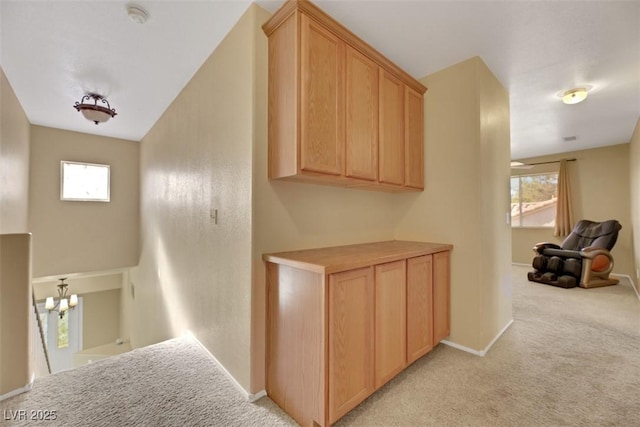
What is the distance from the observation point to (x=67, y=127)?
13.5 feet

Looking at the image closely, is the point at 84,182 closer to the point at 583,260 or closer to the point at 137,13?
the point at 137,13

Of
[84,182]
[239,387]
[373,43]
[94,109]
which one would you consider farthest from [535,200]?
[84,182]

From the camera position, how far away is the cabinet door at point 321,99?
161cm

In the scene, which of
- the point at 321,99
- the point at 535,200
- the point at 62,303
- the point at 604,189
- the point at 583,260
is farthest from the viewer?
the point at 535,200

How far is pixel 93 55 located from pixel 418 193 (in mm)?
3158

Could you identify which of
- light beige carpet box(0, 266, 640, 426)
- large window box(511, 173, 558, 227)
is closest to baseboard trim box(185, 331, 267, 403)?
light beige carpet box(0, 266, 640, 426)

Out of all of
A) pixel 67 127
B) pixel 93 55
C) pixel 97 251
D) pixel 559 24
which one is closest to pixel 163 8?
pixel 93 55

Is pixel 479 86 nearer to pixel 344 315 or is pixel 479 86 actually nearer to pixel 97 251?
pixel 344 315

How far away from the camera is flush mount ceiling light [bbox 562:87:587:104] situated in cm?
284

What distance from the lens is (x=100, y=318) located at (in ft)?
20.6

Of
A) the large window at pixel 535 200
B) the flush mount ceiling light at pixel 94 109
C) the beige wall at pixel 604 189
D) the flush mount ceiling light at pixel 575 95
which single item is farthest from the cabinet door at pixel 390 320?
the large window at pixel 535 200

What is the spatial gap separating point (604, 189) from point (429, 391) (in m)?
6.02

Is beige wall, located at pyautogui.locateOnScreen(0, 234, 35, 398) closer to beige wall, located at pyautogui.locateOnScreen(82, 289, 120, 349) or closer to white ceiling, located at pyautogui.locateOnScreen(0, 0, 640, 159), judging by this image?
white ceiling, located at pyautogui.locateOnScreen(0, 0, 640, 159)

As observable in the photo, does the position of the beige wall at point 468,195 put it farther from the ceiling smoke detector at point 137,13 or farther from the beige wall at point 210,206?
the ceiling smoke detector at point 137,13
